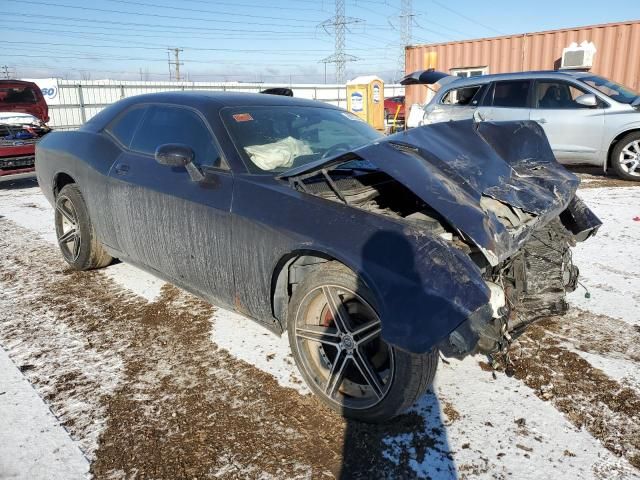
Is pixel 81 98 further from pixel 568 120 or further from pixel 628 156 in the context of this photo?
pixel 628 156

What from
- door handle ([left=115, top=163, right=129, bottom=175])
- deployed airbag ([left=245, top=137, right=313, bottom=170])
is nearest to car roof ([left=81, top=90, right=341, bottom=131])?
deployed airbag ([left=245, top=137, right=313, bottom=170])

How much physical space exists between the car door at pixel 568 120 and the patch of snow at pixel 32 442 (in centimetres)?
804

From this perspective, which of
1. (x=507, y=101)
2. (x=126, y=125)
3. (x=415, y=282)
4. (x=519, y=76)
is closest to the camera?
(x=415, y=282)

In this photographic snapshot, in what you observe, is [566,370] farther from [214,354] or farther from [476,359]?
[214,354]

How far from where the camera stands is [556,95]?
818cm

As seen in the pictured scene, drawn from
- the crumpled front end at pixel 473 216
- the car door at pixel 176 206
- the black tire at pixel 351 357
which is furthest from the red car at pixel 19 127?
the black tire at pixel 351 357

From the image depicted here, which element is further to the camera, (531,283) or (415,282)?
(531,283)

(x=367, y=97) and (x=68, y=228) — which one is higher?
(x=367, y=97)

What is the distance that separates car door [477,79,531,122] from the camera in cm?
837

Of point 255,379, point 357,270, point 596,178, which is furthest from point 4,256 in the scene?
point 596,178

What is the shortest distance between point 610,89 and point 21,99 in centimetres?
1267

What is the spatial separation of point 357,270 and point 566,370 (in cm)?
143

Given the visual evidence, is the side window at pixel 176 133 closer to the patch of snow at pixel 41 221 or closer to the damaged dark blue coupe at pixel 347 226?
the damaged dark blue coupe at pixel 347 226

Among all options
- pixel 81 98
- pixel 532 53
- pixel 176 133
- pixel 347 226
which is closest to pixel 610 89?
pixel 532 53
